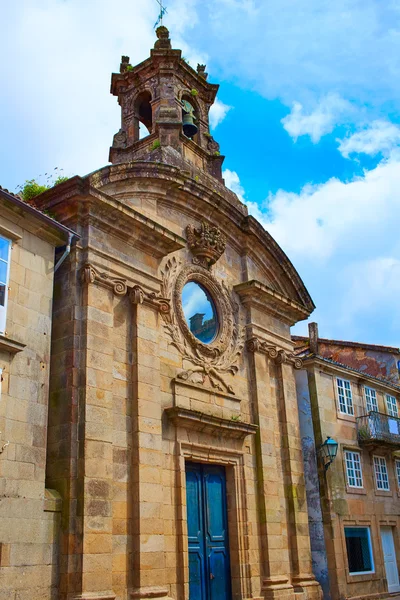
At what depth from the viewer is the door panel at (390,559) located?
56.7 feet

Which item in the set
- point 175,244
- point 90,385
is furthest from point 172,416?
point 175,244

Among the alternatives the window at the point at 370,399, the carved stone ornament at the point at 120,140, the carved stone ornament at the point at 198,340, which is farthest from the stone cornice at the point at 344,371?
the carved stone ornament at the point at 120,140

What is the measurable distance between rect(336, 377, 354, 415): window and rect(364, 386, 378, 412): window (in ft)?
3.36

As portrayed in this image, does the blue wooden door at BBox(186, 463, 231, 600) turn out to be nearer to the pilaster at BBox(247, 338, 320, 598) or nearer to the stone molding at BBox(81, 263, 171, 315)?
the pilaster at BBox(247, 338, 320, 598)

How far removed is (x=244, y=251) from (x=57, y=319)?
245 inches

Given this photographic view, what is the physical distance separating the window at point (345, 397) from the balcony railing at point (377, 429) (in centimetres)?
43

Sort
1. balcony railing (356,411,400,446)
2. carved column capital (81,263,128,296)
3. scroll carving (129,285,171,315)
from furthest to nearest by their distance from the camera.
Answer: balcony railing (356,411,400,446) < scroll carving (129,285,171,315) < carved column capital (81,263,128,296)

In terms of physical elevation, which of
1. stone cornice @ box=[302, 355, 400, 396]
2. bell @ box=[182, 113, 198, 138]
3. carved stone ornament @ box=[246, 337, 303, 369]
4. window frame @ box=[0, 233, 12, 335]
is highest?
bell @ box=[182, 113, 198, 138]

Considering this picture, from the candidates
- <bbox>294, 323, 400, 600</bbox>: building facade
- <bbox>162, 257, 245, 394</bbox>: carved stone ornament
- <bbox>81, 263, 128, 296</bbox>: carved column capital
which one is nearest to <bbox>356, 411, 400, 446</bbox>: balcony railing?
<bbox>294, 323, 400, 600</bbox>: building facade

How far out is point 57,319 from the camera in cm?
1083

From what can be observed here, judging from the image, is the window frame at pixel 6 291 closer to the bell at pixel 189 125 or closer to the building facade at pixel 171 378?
the building facade at pixel 171 378

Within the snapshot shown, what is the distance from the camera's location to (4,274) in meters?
9.47

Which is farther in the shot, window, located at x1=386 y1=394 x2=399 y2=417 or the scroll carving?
window, located at x1=386 y1=394 x2=399 y2=417

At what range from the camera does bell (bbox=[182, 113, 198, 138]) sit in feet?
54.6
